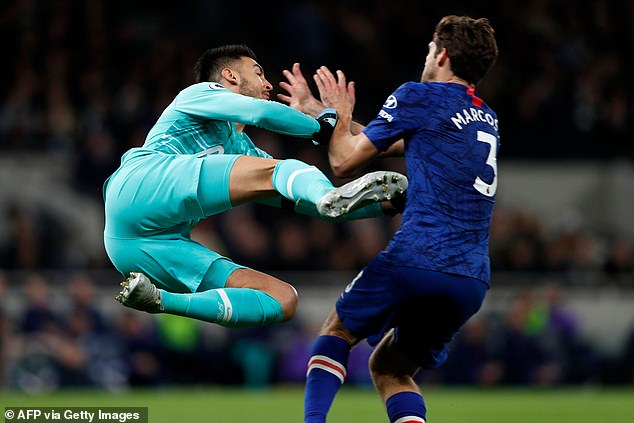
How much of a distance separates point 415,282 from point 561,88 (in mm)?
12962

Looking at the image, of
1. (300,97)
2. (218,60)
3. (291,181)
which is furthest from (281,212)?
(291,181)

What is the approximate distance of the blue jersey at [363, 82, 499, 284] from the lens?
19.7 ft

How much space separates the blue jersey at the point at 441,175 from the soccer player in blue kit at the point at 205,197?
0.58 ft

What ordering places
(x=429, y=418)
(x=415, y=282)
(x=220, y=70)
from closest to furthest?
(x=415, y=282) < (x=220, y=70) < (x=429, y=418)

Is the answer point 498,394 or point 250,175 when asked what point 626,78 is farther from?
point 250,175

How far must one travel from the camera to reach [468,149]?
608 cm

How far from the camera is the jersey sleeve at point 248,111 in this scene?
6.43m

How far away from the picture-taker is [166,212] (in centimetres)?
645

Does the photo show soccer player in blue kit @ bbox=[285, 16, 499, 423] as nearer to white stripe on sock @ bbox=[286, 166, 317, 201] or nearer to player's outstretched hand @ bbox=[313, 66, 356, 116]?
white stripe on sock @ bbox=[286, 166, 317, 201]

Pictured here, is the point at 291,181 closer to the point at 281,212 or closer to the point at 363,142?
the point at 363,142

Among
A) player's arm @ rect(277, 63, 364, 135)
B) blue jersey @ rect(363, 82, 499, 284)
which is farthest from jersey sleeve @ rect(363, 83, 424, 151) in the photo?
player's arm @ rect(277, 63, 364, 135)

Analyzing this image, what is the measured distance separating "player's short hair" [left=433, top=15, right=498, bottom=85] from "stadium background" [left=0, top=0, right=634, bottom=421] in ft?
28.2

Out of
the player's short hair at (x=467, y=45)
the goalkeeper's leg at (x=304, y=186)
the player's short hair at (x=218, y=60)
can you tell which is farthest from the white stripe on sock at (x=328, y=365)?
the player's short hair at (x=218, y=60)

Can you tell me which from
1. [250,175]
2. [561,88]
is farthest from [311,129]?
[561,88]
